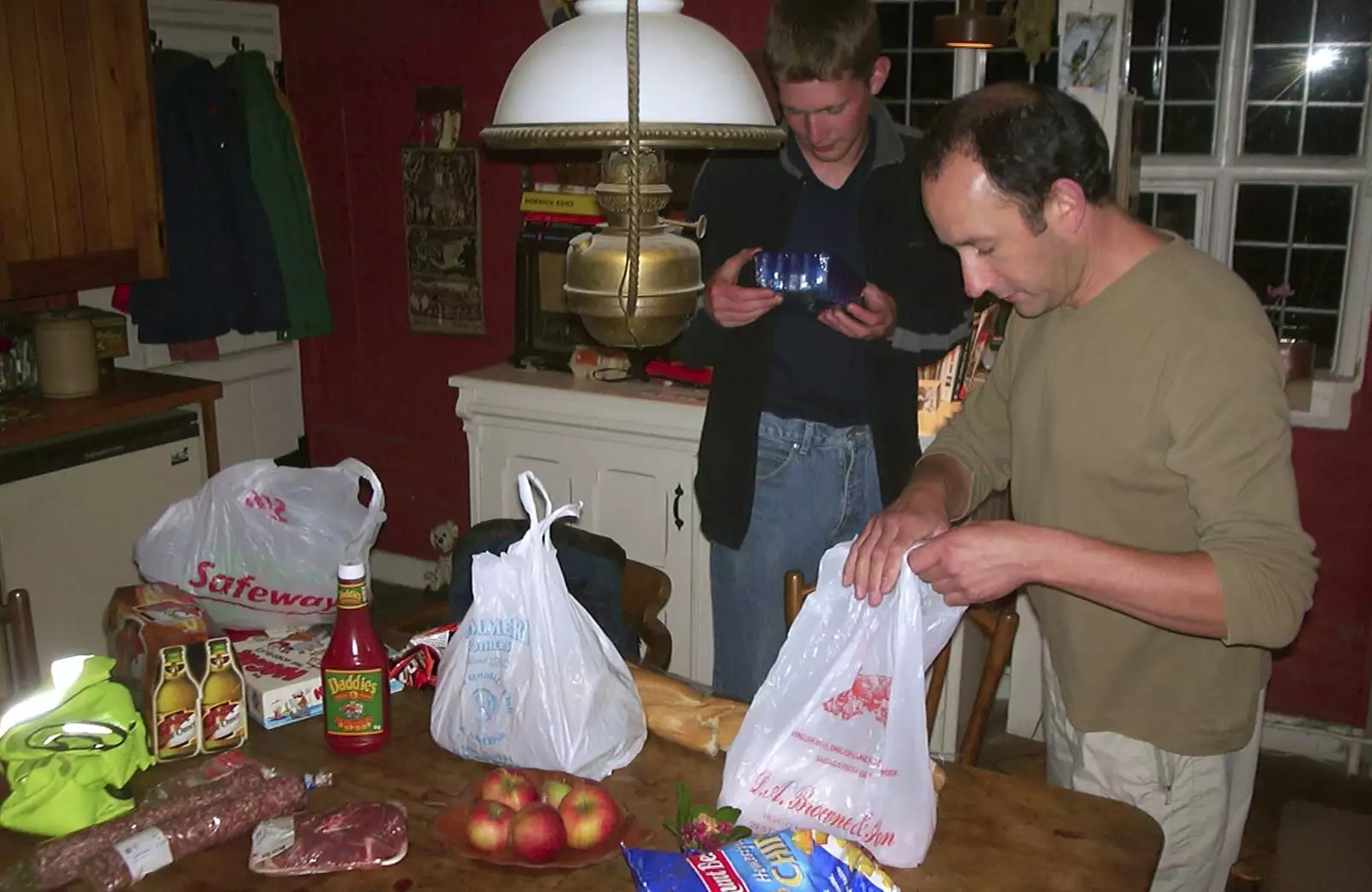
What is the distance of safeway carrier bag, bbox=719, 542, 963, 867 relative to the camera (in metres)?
1.21

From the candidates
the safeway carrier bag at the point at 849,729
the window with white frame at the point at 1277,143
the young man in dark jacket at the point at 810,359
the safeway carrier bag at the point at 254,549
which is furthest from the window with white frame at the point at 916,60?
the safeway carrier bag at the point at 849,729

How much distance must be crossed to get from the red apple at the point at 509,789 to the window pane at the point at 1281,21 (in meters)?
2.77

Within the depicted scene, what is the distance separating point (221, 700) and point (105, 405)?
1946 millimetres

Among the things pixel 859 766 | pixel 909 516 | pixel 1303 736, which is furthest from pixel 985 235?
pixel 1303 736

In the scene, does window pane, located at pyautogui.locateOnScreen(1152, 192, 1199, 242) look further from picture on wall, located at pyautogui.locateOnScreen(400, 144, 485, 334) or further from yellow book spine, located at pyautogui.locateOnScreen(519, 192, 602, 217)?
picture on wall, located at pyautogui.locateOnScreen(400, 144, 485, 334)

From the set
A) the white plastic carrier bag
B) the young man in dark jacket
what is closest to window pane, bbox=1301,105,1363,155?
the young man in dark jacket

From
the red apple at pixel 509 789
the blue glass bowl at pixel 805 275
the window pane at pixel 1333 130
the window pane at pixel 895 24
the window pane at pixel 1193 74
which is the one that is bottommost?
the red apple at pixel 509 789

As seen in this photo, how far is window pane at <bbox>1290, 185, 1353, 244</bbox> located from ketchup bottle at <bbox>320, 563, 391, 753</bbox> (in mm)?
2693

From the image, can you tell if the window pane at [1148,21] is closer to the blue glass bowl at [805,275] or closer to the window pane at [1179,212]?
the window pane at [1179,212]

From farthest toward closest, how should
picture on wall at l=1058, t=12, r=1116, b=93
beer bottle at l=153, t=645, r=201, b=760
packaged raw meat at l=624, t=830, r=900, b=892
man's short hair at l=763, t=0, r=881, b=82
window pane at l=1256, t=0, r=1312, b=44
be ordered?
window pane at l=1256, t=0, r=1312, b=44, picture on wall at l=1058, t=12, r=1116, b=93, man's short hair at l=763, t=0, r=881, b=82, beer bottle at l=153, t=645, r=201, b=760, packaged raw meat at l=624, t=830, r=900, b=892

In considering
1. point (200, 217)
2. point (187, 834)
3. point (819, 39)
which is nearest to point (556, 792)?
point (187, 834)

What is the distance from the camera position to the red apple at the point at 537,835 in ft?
3.89

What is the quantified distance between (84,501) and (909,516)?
2.45m

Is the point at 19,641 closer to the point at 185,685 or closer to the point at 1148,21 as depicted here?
the point at 185,685
